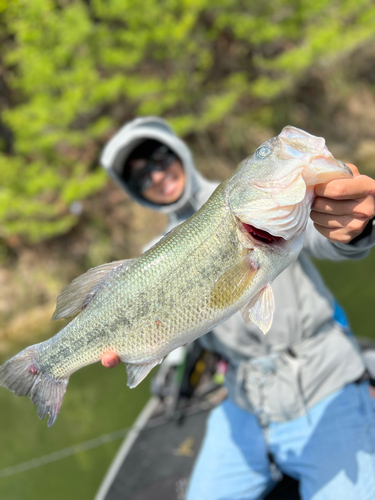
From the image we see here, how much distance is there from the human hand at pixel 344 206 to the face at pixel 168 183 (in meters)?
1.51

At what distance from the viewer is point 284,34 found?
15430mm

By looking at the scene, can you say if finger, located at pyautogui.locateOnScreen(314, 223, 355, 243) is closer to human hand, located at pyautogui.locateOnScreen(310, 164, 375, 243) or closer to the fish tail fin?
human hand, located at pyautogui.locateOnScreen(310, 164, 375, 243)

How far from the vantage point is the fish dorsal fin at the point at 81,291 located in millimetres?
1743

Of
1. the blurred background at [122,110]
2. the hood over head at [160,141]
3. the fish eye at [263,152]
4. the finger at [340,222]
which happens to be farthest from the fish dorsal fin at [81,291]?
the blurred background at [122,110]

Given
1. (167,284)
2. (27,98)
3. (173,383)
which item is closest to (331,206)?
(167,284)

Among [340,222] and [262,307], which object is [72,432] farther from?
[340,222]

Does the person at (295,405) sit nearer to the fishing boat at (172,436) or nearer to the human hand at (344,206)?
the human hand at (344,206)

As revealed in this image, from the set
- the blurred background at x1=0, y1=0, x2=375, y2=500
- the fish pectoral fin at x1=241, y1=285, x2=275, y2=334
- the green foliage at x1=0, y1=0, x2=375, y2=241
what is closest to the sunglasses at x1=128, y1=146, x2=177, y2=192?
the fish pectoral fin at x1=241, y1=285, x2=275, y2=334

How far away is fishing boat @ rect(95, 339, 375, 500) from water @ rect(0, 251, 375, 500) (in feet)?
3.70

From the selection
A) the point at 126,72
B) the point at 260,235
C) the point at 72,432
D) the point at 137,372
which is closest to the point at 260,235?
the point at 260,235

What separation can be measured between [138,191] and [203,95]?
13.1m

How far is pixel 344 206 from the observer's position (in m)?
1.58

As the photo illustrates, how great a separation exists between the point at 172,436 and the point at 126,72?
13.5 metres

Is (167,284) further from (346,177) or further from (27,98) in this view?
(27,98)
